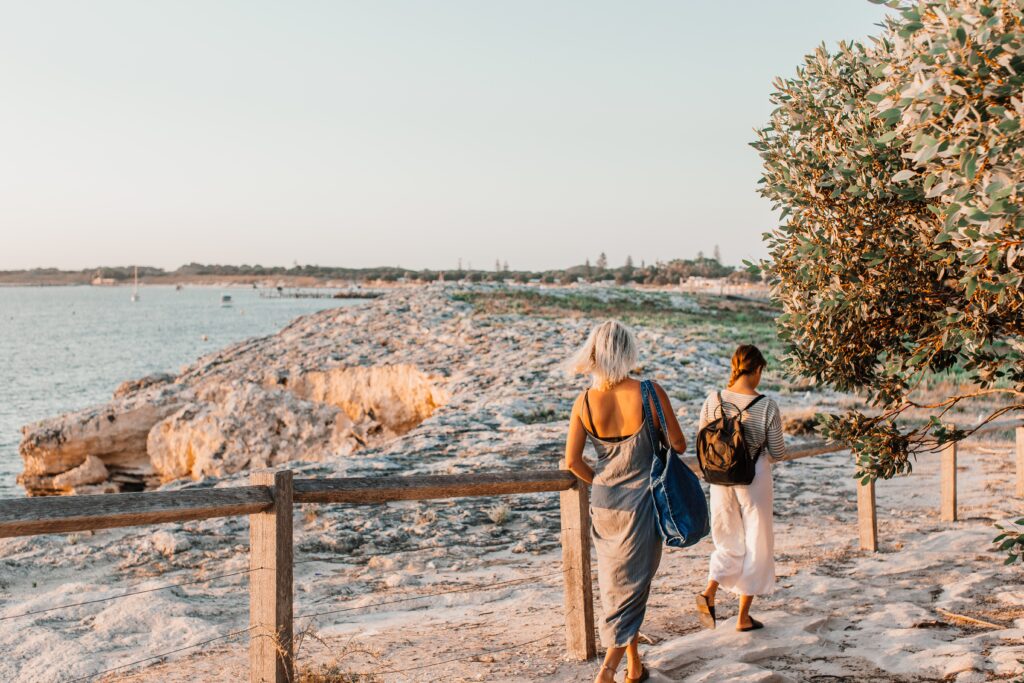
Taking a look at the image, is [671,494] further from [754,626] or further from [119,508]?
[119,508]

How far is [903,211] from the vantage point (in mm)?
5250

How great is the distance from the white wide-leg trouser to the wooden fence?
1.17 meters

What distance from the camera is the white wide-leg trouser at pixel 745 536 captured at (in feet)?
20.8

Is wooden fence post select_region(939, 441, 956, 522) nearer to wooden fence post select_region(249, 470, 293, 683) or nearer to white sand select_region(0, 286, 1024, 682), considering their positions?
white sand select_region(0, 286, 1024, 682)

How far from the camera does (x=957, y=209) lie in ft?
12.7

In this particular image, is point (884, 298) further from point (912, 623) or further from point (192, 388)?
point (192, 388)

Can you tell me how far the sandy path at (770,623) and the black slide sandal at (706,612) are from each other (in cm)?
10

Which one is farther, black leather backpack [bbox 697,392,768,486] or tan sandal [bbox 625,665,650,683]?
black leather backpack [bbox 697,392,768,486]

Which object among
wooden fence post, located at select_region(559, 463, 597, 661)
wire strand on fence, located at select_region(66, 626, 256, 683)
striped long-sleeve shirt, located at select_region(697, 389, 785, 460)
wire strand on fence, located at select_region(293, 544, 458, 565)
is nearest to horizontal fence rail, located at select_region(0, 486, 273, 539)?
wire strand on fence, located at select_region(66, 626, 256, 683)

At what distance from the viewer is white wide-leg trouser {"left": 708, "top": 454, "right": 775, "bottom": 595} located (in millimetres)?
6344

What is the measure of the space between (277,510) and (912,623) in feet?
15.7

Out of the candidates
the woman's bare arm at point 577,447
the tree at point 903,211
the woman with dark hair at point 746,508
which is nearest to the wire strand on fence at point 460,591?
the woman with dark hair at point 746,508

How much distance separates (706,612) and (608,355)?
2526 mm

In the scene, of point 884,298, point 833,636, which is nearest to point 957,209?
point 884,298
